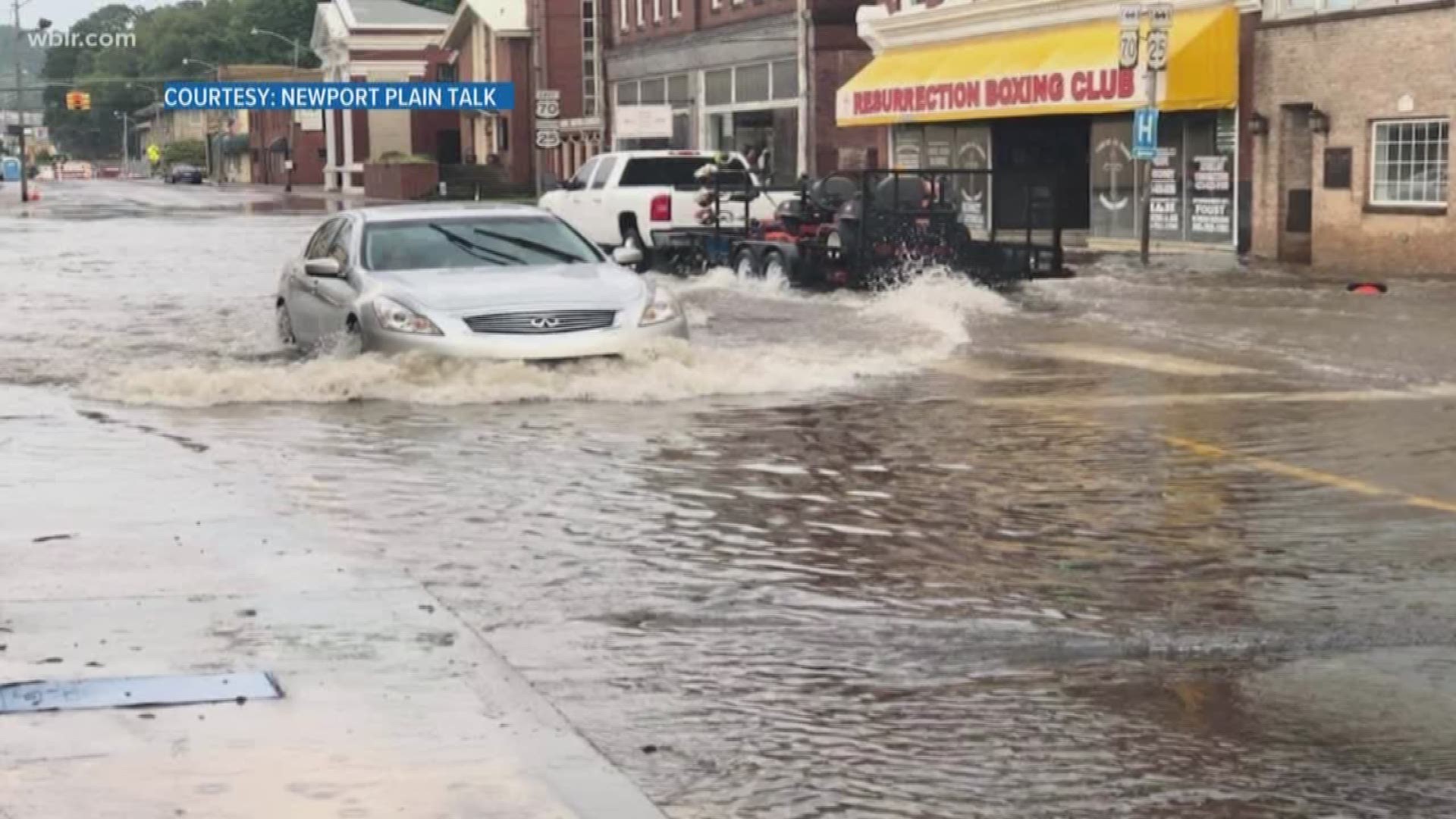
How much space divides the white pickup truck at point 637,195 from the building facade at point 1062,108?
403cm

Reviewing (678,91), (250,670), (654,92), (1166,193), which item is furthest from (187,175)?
(250,670)

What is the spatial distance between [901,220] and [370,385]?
10305 millimetres

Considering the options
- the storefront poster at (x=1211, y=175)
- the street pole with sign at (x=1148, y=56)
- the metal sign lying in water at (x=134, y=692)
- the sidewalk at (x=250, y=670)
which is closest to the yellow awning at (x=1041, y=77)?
the street pole with sign at (x=1148, y=56)

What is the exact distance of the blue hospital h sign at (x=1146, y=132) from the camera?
92.6 feet

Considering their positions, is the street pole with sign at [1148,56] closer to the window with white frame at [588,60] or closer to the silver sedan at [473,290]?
the silver sedan at [473,290]

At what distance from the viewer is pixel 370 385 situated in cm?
1478

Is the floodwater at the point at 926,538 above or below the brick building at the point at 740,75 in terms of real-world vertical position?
below

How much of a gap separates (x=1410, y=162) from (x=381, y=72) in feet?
269

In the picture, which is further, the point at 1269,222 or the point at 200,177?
the point at 200,177

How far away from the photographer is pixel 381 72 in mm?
104625

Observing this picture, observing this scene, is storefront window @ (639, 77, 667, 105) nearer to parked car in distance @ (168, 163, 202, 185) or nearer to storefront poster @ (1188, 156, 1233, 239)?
storefront poster @ (1188, 156, 1233, 239)

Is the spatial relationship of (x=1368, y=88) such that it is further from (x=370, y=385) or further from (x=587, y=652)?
(x=587, y=652)

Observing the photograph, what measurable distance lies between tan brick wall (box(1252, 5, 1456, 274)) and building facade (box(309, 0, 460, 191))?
71.1 m

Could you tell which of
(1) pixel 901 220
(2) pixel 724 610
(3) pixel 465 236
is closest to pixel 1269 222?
(1) pixel 901 220
